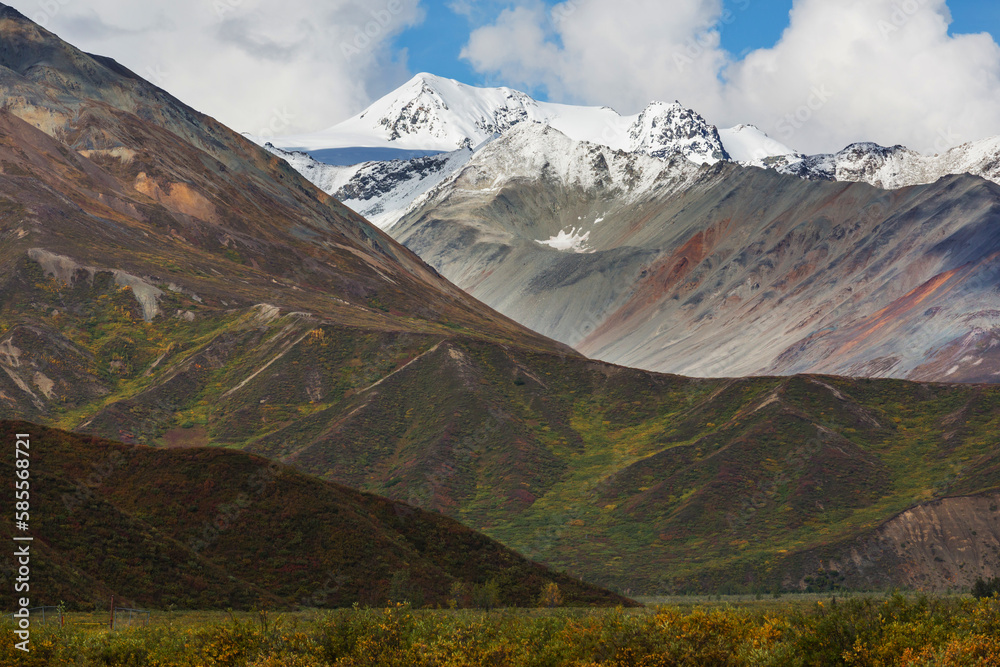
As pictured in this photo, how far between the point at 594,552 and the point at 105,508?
4771 cm

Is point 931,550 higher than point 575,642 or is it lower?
lower

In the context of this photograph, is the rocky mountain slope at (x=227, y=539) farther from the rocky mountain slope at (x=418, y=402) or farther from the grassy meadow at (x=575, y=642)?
the rocky mountain slope at (x=418, y=402)

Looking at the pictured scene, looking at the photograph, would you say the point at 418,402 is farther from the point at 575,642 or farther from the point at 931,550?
the point at 575,642

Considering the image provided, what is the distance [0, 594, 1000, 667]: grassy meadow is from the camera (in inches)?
1043

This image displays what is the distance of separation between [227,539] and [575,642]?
3070 centimetres

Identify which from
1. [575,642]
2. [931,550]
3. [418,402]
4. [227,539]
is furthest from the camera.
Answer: [418,402]

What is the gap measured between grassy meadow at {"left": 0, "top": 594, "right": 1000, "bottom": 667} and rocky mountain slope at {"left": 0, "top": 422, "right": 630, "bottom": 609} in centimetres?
1468

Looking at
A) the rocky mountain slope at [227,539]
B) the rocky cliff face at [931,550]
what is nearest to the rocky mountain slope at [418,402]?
the rocky cliff face at [931,550]

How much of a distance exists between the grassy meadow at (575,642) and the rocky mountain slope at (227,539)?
1468cm

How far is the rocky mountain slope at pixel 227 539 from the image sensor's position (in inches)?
1805

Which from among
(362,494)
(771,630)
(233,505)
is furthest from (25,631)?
(362,494)

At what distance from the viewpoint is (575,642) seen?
94.6 ft

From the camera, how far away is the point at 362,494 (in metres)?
64.9

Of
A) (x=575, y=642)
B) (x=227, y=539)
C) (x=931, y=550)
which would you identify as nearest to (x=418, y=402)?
(x=931, y=550)
